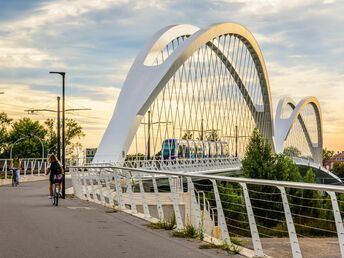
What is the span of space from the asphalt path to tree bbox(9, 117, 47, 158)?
103498mm

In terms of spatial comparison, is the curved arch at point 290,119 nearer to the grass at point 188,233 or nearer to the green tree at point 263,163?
the green tree at point 263,163

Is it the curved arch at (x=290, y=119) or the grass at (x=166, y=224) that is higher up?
the curved arch at (x=290, y=119)

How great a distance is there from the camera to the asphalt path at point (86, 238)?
9.26 meters

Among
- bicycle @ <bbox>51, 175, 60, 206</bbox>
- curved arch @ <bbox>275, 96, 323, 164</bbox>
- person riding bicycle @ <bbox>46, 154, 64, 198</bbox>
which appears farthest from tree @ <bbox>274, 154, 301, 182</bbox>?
bicycle @ <bbox>51, 175, 60, 206</bbox>

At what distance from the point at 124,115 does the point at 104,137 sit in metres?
1.99

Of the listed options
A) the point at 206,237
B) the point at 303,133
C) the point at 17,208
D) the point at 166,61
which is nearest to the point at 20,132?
the point at 303,133

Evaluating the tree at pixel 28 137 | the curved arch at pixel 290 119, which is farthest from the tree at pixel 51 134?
the curved arch at pixel 290 119

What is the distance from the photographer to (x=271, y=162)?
2443 inches

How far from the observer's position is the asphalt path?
9.26 metres

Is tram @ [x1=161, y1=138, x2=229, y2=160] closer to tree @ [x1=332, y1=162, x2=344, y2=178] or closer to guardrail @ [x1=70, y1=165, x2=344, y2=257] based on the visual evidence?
guardrail @ [x1=70, y1=165, x2=344, y2=257]

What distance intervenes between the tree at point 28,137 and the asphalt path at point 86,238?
340 ft

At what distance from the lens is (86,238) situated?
1099cm

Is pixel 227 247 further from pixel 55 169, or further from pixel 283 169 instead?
pixel 283 169

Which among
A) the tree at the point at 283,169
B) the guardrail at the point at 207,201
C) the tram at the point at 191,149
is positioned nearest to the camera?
the guardrail at the point at 207,201
